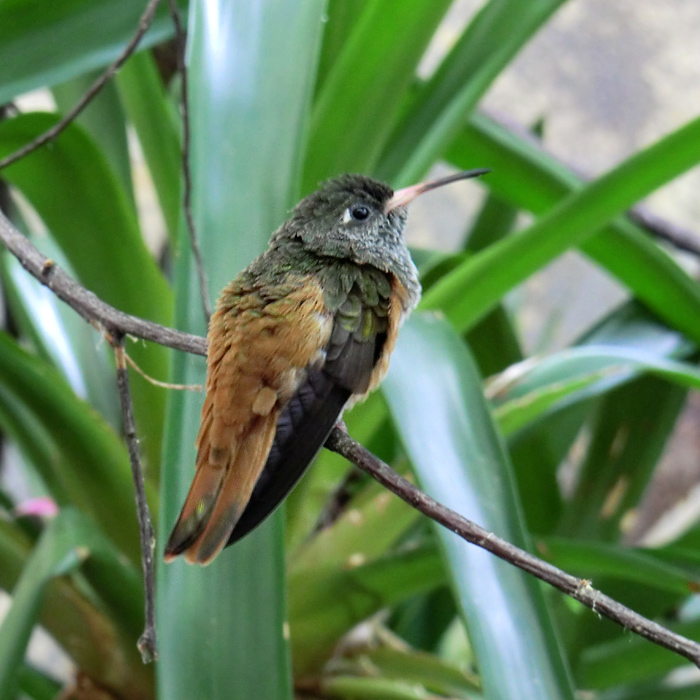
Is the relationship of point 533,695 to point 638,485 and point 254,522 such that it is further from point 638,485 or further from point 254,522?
point 638,485

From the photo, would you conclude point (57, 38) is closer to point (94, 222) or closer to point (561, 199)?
point (94, 222)

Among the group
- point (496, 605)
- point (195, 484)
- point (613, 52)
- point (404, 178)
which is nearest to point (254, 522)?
point (195, 484)

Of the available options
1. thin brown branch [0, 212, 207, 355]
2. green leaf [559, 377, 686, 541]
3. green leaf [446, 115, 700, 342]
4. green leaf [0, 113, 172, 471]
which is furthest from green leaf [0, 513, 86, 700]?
green leaf [559, 377, 686, 541]

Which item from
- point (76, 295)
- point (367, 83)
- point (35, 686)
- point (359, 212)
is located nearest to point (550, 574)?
point (76, 295)

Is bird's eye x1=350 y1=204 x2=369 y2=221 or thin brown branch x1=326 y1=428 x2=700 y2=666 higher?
bird's eye x1=350 y1=204 x2=369 y2=221

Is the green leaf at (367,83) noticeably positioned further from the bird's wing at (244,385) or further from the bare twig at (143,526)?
the bare twig at (143,526)

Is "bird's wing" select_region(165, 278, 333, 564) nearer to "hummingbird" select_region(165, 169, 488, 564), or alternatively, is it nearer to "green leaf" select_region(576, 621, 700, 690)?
"hummingbird" select_region(165, 169, 488, 564)
